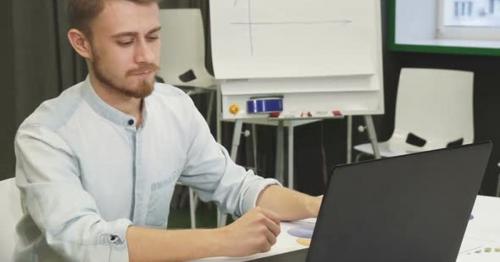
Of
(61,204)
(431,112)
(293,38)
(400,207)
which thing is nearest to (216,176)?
(61,204)

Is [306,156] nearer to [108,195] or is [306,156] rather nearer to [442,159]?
[108,195]

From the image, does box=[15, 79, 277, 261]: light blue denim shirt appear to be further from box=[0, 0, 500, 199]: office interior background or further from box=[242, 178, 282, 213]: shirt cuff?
box=[0, 0, 500, 199]: office interior background

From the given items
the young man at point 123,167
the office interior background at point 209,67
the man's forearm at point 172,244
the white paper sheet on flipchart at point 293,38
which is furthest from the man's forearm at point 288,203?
the office interior background at point 209,67

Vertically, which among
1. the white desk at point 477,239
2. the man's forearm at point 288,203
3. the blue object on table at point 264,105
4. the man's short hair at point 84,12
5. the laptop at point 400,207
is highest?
the man's short hair at point 84,12

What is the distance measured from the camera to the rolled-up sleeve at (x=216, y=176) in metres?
1.78

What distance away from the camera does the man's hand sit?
1.38 metres

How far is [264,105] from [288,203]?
5.46 ft

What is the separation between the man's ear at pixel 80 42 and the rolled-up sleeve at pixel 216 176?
33cm

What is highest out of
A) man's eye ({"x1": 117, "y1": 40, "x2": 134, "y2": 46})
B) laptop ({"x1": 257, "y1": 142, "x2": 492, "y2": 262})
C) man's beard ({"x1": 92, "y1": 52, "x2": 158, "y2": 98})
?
man's eye ({"x1": 117, "y1": 40, "x2": 134, "y2": 46})

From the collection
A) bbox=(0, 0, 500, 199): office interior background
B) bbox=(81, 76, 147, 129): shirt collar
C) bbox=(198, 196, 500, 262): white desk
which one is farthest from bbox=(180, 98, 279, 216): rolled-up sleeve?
bbox=(0, 0, 500, 199): office interior background

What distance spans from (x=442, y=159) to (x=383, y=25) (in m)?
3.29

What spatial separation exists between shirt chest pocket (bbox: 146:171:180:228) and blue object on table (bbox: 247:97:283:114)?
1.63 m

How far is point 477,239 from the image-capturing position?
1.61m

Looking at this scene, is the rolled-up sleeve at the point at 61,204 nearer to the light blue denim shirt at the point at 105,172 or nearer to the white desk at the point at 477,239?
the light blue denim shirt at the point at 105,172
